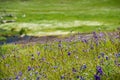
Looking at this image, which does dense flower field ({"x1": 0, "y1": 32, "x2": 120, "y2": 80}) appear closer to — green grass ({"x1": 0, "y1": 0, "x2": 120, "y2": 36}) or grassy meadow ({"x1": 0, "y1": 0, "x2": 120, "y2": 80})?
grassy meadow ({"x1": 0, "y1": 0, "x2": 120, "y2": 80})

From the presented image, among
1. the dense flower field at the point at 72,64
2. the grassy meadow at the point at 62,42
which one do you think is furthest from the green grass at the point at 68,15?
the dense flower field at the point at 72,64

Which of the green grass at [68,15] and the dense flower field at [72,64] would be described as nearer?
the dense flower field at [72,64]

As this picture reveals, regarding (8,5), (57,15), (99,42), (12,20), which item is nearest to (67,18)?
(57,15)

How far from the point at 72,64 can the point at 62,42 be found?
509cm

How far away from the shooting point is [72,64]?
7.04 m

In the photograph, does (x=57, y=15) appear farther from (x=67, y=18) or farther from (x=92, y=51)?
(x=92, y=51)

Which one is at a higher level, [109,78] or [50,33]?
[109,78]

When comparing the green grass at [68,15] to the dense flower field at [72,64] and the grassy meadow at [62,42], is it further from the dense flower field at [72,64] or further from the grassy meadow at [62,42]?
the dense flower field at [72,64]

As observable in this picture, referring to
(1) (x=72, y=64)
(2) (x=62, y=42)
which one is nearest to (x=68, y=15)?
(2) (x=62, y=42)

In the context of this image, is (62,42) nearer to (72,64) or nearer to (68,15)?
(72,64)

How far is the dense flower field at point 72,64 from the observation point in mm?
5686

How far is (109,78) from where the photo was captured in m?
5.33

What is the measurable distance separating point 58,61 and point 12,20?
64610mm

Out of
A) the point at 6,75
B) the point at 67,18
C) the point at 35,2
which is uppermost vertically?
the point at 6,75
